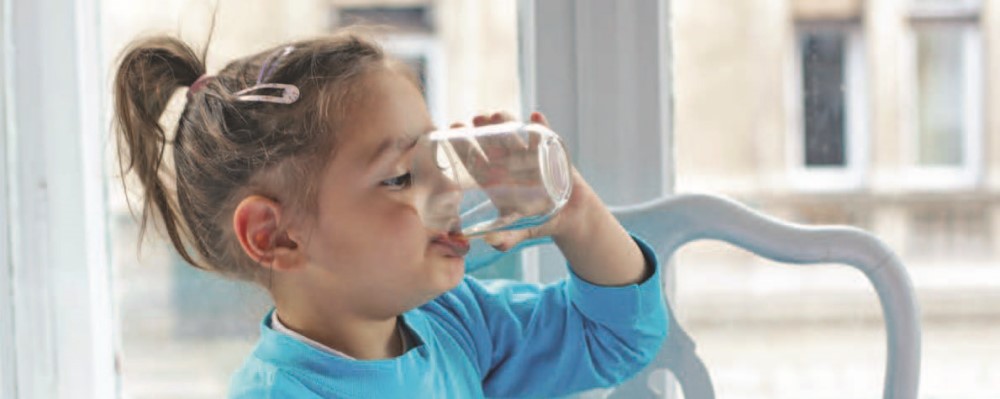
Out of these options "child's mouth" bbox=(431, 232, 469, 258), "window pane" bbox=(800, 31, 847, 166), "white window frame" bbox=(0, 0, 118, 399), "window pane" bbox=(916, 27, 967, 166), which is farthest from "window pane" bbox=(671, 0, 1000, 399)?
"white window frame" bbox=(0, 0, 118, 399)

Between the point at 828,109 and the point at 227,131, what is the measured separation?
635 millimetres

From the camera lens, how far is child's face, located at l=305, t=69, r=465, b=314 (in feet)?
2.77

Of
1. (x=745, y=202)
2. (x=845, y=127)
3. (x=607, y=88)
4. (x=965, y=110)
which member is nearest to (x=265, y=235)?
(x=607, y=88)

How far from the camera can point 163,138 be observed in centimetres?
93

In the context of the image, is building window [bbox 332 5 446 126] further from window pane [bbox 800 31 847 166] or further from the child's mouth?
the child's mouth

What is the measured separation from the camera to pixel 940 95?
2.04m

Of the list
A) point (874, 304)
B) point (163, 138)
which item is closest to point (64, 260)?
point (163, 138)

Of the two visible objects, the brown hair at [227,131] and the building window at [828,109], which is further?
the building window at [828,109]

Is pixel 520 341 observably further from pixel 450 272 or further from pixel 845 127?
pixel 845 127

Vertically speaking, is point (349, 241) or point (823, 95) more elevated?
point (823, 95)

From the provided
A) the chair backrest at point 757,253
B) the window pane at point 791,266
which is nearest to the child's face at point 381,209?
the chair backrest at point 757,253

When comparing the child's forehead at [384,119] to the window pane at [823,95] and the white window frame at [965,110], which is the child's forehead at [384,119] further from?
the white window frame at [965,110]

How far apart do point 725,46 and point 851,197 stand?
0.38 m

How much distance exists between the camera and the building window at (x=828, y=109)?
1223mm
